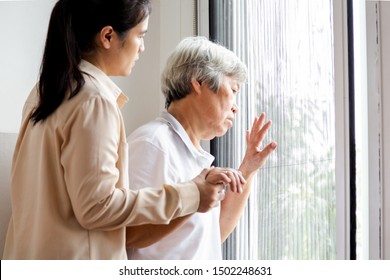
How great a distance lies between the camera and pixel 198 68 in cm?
156

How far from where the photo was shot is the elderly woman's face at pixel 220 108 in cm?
155

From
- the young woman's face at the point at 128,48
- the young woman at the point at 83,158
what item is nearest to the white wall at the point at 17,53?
the young woman at the point at 83,158

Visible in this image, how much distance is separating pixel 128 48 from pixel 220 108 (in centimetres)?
33

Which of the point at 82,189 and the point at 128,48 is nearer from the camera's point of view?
the point at 82,189

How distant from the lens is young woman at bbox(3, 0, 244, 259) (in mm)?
1162

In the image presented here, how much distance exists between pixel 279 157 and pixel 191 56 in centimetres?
41

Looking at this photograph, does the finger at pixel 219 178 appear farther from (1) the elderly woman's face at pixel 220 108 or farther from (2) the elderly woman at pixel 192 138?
(1) the elderly woman's face at pixel 220 108

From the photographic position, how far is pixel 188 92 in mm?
1566

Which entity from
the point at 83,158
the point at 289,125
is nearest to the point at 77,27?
the point at 83,158

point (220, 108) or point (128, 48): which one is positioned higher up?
point (128, 48)

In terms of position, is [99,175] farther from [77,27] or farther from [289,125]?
[289,125]

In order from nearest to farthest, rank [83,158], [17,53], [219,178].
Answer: [83,158] → [219,178] → [17,53]
